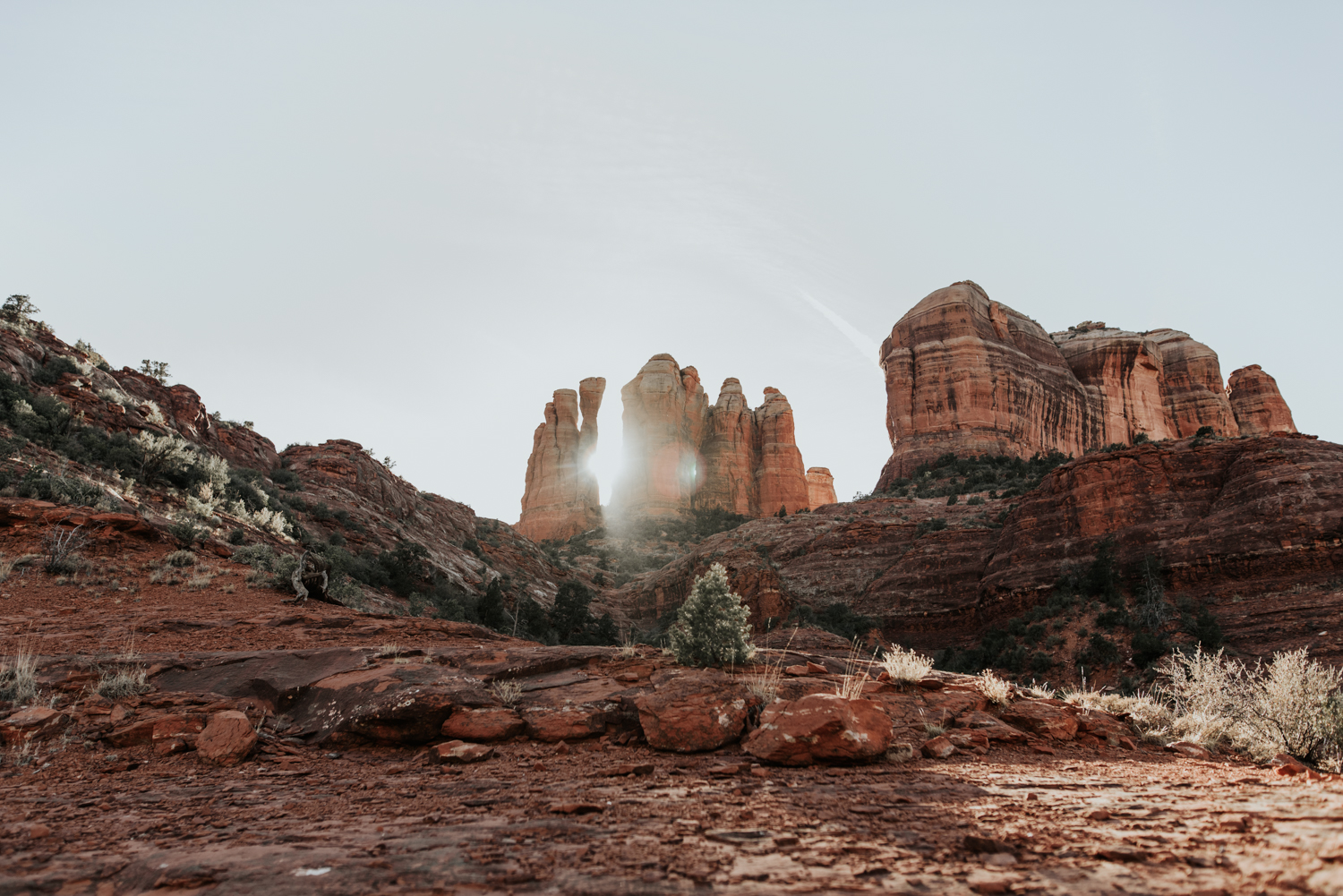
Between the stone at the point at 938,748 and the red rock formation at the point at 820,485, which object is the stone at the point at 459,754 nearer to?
the stone at the point at 938,748

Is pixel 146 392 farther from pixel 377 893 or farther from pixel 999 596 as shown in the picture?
pixel 999 596

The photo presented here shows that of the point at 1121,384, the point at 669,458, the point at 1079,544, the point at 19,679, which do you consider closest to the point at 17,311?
the point at 19,679

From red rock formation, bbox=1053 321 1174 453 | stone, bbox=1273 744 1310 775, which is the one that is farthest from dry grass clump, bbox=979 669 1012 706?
red rock formation, bbox=1053 321 1174 453

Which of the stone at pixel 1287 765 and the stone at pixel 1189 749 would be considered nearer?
the stone at pixel 1287 765

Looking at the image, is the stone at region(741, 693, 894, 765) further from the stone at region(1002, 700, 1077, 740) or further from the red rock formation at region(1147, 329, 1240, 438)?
the red rock formation at region(1147, 329, 1240, 438)

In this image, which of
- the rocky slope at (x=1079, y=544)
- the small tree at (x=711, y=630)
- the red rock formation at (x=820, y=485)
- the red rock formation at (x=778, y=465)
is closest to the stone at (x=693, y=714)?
the small tree at (x=711, y=630)

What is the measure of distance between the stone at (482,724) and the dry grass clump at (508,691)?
1.16 ft

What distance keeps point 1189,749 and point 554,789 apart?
7114 millimetres

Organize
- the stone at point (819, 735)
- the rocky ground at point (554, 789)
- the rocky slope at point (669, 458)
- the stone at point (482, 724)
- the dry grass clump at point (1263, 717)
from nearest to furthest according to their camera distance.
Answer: the rocky ground at point (554, 789)
the stone at point (819, 735)
the stone at point (482, 724)
the dry grass clump at point (1263, 717)
the rocky slope at point (669, 458)

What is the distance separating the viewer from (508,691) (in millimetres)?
7223

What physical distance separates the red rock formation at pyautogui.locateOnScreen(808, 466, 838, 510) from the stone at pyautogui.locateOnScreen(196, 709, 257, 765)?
88077 millimetres

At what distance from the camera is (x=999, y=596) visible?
30.0 m

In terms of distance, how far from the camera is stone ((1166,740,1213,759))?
7.07 m

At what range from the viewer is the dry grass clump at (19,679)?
20.6 feet
